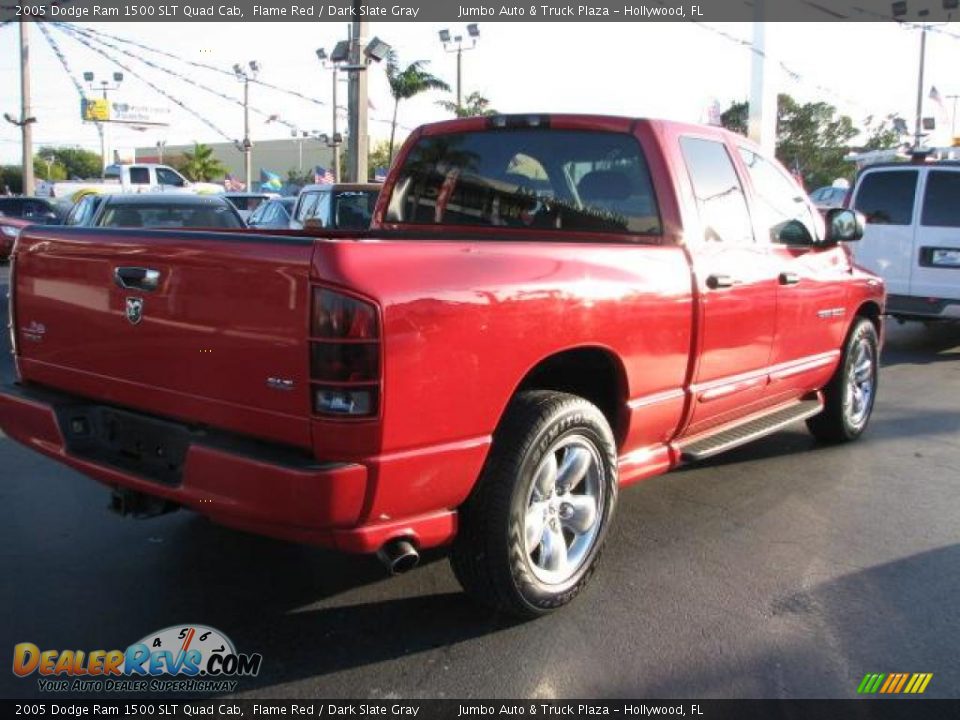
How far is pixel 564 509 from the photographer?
3.70 metres

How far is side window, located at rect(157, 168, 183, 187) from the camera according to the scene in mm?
32750

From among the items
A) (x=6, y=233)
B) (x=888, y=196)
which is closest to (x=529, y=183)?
(x=888, y=196)

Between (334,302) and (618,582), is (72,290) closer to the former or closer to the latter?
(334,302)

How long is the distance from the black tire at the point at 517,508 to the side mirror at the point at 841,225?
8.70 ft

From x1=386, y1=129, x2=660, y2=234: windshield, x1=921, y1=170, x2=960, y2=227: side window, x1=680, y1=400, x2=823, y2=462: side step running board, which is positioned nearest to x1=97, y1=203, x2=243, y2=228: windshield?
x1=386, y1=129, x2=660, y2=234: windshield

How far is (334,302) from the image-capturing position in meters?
2.80

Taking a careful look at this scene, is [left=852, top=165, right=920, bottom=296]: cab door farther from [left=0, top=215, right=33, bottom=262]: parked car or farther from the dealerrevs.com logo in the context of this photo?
[left=0, top=215, right=33, bottom=262]: parked car

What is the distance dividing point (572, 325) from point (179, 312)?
144cm

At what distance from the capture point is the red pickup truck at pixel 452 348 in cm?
287

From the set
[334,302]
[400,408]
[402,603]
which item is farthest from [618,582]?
[334,302]

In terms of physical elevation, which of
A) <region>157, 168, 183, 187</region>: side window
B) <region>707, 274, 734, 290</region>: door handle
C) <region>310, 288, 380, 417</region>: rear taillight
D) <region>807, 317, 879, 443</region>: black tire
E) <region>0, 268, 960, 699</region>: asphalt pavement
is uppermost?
<region>157, 168, 183, 187</region>: side window

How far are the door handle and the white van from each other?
6.81 metres

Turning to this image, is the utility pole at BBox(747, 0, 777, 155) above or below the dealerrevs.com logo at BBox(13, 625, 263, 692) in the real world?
above

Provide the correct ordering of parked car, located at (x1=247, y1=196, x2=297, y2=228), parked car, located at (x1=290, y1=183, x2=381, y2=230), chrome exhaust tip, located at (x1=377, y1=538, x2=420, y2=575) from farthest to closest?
parked car, located at (x1=247, y1=196, x2=297, y2=228)
parked car, located at (x1=290, y1=183, x2=381, y2=230)
chrome exhaust tip, located at (x1=377, y1=538, x2=420, y2=575)
